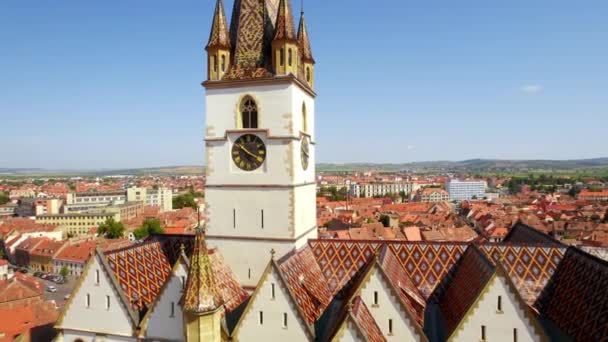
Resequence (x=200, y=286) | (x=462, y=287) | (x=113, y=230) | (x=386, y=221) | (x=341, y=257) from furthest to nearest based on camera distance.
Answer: (x=386, y=221)
(x=113, y=230)
(x=341, y=257)
(x=462, y=287)
(x=200, y=286)

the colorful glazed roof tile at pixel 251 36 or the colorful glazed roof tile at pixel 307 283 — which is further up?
the colorful glazed roof tile at pixel 251 36

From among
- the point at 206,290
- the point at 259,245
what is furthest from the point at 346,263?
the point at 206,290

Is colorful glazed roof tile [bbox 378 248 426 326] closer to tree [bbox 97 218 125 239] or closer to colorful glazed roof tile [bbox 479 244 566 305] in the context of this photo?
colorful glazed roof tile [bbox 479 244 566 305]

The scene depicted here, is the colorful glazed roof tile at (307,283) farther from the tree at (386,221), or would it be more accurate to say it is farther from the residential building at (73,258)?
the tree at (386,221)

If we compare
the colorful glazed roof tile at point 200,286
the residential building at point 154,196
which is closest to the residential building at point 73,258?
the colorful glazed roof tile at point 200,286

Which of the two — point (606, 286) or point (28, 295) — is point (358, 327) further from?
point (28, 295)

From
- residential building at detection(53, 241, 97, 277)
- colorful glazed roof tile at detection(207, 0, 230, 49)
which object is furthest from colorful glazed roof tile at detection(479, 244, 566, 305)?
residential building at detection(53, 241, 97, 277)

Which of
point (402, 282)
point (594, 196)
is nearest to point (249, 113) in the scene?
point (402, 282)

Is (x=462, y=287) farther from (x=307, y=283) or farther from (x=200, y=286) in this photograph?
(x=200, y=286)
